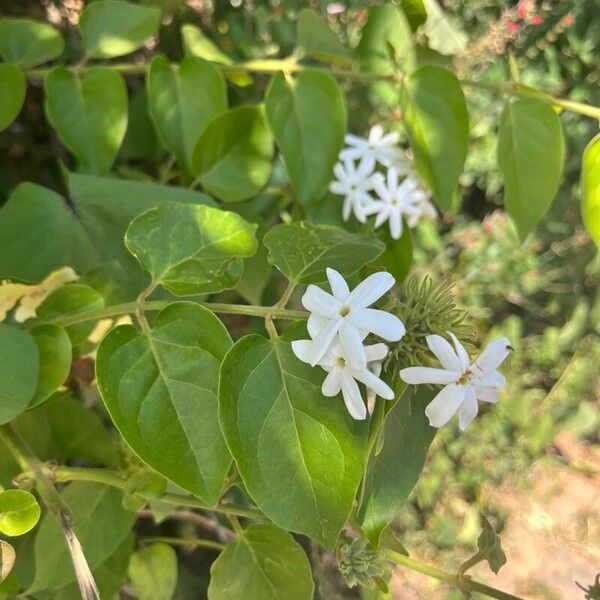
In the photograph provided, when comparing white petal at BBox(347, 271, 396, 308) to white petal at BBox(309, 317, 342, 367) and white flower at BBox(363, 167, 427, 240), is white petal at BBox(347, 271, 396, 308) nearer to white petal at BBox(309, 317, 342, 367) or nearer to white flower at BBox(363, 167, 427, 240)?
white petal at BBox(309, 317, 342, 367)

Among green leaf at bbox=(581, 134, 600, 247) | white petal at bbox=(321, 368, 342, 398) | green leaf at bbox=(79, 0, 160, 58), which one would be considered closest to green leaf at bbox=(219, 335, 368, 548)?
white petal at bbox=(321, 368, 342, 398)

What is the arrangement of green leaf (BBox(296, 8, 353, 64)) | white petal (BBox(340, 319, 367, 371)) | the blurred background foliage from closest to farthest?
white petal (BBox(340, 319, 367, 371)) → green leaf (BBox(296, 8, 353, 64)) → the blurred background foliage

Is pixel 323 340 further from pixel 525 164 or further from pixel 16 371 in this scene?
pixel 525 164

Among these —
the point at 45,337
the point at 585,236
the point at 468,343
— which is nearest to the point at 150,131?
the point at 45,337

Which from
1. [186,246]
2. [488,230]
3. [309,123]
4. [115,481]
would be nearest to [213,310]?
[186,246]

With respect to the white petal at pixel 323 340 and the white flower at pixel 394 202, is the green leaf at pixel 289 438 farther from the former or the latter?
the white flower at pixel 394 202

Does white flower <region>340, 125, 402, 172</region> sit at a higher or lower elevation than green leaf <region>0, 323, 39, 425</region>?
lower

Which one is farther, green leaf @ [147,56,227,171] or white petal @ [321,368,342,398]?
green leaf @ [147,56,227,171]
